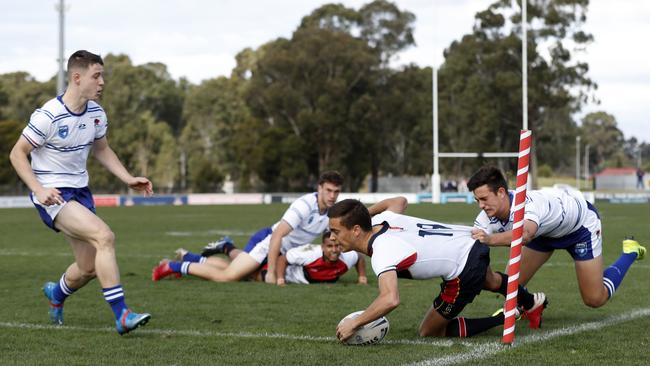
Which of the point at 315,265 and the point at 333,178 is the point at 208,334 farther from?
the point at 315,265

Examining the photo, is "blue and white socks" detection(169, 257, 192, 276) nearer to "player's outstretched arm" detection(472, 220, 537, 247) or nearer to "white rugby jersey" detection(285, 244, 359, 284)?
"white rugby jersey" detection(285, 244, 359, 284)

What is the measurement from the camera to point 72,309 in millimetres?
9148

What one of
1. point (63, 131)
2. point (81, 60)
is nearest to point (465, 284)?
point (63, 131)

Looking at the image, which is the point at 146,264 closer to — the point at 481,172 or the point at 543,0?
the point at 481,172

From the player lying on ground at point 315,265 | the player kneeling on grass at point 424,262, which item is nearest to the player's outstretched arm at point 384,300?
the player kneeling on grass at point 424,262

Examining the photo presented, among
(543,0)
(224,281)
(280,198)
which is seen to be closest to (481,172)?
(224,281)

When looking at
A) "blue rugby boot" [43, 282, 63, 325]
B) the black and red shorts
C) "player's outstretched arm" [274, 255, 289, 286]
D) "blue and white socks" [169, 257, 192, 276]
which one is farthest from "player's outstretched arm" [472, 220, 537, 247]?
"blue and white socks" [169, 257, 192, 276]

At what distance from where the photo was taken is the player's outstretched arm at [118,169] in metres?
7.96

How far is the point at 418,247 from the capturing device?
21.8 feet

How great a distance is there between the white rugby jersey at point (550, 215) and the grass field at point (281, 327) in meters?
0.80

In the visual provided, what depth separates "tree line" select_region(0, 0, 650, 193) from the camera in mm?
64312

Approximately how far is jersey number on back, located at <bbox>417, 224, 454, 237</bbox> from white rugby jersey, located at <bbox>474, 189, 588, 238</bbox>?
0.49 metres

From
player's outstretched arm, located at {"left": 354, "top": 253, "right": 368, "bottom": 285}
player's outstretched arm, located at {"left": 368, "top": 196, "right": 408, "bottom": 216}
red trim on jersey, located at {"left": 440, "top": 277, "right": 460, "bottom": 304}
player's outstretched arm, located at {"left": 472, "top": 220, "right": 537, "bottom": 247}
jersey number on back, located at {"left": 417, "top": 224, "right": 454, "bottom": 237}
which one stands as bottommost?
player's outstretched arm, located at {"left": 354, "top": 253, "right": 368, "bottom": 285}

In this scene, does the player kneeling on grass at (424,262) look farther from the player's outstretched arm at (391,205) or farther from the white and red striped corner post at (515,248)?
the player's outstretched arm at (391,205)
